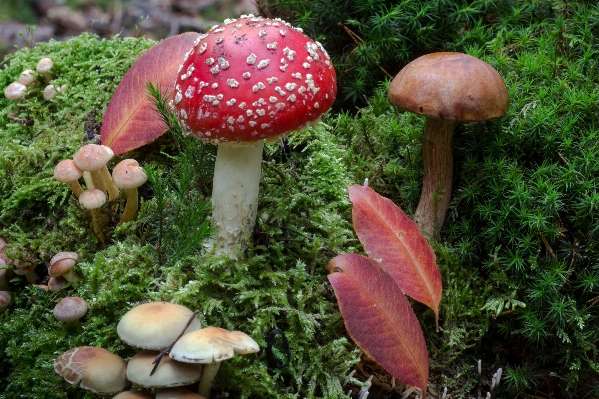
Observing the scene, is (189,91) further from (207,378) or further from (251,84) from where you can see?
(207,378)

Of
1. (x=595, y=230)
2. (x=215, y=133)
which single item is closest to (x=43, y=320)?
(x=215, y=133)

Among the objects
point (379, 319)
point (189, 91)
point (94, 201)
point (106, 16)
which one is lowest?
point (379, 319)

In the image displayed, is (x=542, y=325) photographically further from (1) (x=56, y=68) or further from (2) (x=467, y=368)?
(1) (x=56, y=68)

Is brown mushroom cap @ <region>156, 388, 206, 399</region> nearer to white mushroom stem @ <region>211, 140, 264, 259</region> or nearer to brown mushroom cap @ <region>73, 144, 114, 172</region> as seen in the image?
white mushroom stem @ <region>211, 140, 264, 259</region>

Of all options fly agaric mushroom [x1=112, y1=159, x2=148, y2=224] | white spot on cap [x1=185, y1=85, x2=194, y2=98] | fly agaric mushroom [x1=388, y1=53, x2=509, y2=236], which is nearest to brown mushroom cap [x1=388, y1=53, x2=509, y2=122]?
fly agaric mushroom [x1=388, y1=53, x2=509, y2=236]

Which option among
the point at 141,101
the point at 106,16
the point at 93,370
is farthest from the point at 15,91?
the point at 106,16

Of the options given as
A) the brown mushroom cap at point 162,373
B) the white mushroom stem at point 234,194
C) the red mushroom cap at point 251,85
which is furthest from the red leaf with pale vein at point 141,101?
the brown mushroom cap at point 162,373

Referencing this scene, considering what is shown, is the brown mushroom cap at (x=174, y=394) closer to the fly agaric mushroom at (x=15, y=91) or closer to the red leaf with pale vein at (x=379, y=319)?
the red leaf with pale vein at (x=379, y=319)
